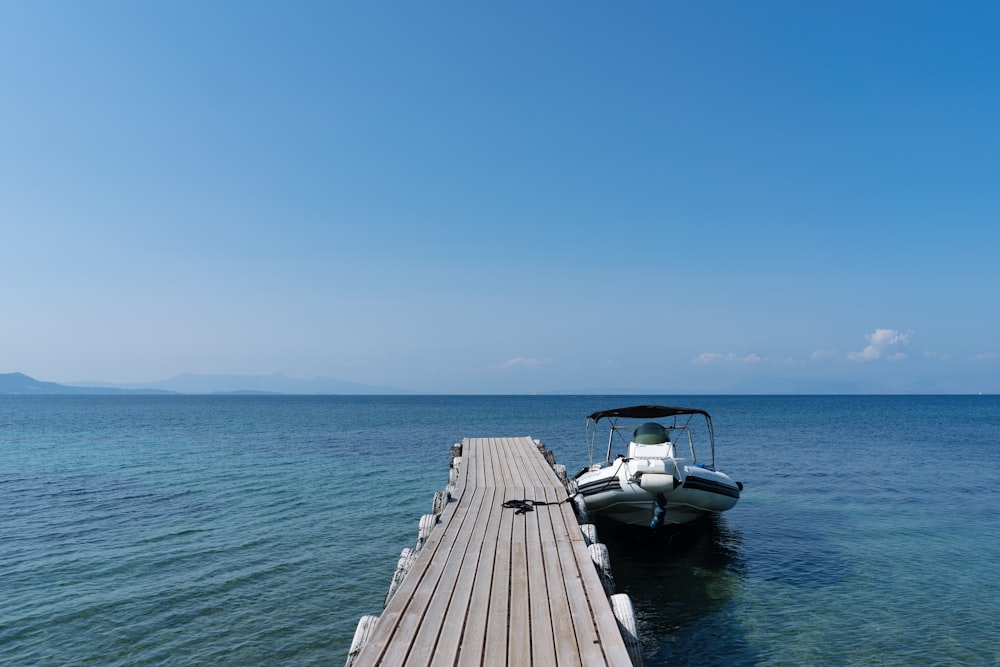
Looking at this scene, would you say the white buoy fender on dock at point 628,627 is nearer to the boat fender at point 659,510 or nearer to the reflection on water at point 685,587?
the reflection on water at point 685,587

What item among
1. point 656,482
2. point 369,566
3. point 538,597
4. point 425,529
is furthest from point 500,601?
point 656,482

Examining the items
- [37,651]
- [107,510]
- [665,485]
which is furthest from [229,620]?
[107,510]

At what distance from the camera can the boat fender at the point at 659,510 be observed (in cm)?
1553

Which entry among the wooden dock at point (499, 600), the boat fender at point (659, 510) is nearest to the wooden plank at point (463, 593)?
the wooden dock at point (499, 600)

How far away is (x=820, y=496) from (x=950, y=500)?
15.5ft

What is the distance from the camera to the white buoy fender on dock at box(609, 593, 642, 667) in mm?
5941

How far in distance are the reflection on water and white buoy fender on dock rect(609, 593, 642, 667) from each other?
3.79 m

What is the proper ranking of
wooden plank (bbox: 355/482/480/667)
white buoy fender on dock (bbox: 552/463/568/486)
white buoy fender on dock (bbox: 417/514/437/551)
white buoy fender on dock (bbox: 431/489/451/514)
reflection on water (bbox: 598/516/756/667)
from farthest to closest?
white buoy fender on dock (bbox: 552/463/568/486)
white buoy fender on dock (bbox: 431/489/451/514)
white buoy fender on dock (bbox: 417/514/437/551)
reflection on water (bbox: 598/516/756/667)
wooden plank (bbox: 355/482/480/667)

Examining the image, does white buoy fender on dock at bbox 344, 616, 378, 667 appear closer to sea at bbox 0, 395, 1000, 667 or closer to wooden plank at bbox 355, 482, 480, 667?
wooden plank at bbox 355, 482, 480, 667

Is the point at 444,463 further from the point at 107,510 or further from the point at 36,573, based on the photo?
the point at 36,573

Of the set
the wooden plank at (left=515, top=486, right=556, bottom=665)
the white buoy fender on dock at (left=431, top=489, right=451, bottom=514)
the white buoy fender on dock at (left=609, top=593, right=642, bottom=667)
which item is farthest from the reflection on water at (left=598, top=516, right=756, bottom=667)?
the white buoy fender on dock at (left=431, top=489, right=451, bottom=514)

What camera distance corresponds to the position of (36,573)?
13586 mm

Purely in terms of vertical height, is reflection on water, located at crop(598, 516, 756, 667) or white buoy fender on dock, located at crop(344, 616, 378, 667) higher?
white buoy fender on dock, located at crop(344, 616, 378, 667)

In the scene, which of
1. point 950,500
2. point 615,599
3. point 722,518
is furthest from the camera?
point 950,500
